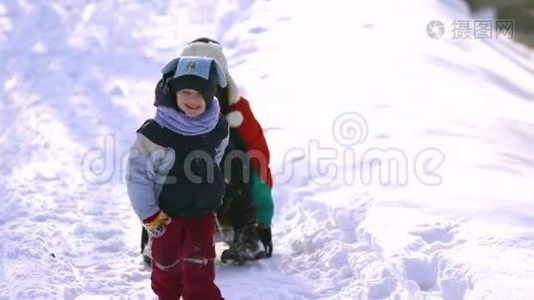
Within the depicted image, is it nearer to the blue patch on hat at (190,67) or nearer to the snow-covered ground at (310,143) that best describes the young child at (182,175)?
the blue patch on hat at (190,67)

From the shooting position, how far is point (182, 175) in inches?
164

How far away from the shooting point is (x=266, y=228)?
5.41m

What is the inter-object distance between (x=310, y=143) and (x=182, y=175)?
320 centimetres

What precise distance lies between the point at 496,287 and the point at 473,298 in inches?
4.8

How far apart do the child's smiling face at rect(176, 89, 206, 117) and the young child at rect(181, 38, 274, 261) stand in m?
1.13

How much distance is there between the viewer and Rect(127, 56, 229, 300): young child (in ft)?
13.4

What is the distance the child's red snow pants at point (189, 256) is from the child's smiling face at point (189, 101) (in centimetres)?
54

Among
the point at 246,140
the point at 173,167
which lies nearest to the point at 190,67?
the point at 173,167

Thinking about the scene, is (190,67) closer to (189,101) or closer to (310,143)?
(189,101)

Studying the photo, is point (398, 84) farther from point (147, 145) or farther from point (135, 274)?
point (147, 145)

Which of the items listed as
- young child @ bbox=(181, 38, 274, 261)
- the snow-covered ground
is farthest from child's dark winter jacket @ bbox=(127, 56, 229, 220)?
young child @ bbox=(181, 38, 274, 261)

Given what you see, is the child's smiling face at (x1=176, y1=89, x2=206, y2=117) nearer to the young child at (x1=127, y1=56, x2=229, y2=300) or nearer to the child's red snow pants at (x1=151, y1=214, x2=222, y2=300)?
the young child at (x1=127, y1=56, x2=229, y2=300)

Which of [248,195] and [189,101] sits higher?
[189,101]

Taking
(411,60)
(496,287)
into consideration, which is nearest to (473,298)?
(496,287)
